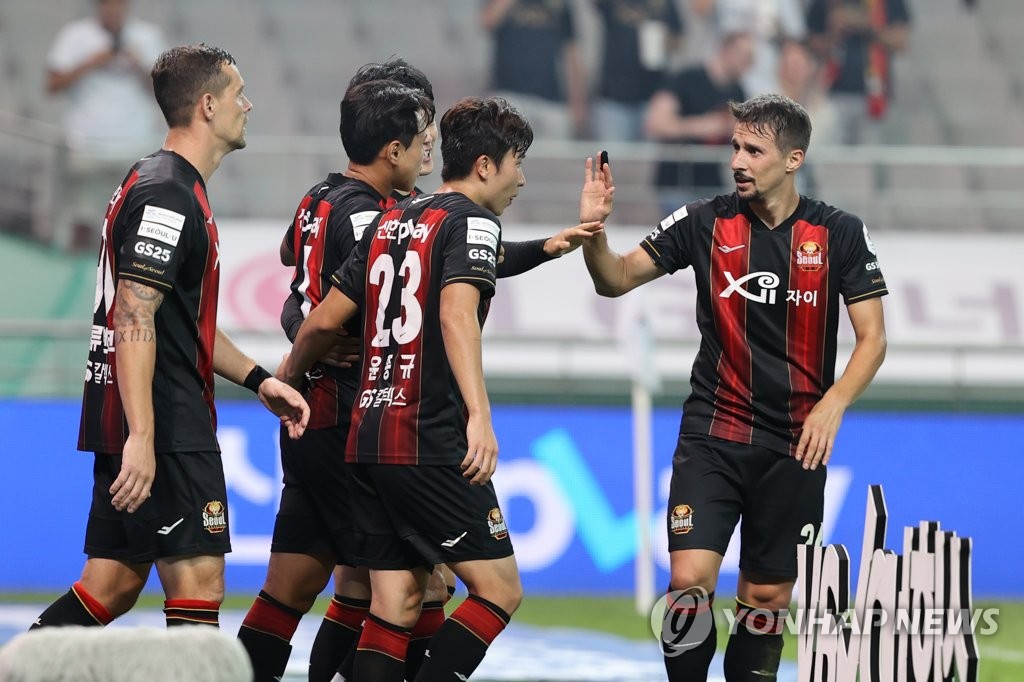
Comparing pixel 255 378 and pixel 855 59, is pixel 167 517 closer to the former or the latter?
pixel 255 378

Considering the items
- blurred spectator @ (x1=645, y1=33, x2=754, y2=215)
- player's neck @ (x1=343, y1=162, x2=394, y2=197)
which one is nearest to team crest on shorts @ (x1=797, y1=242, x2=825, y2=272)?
player's neck @ (x1=343, y1=162, x2=394, y2=197)

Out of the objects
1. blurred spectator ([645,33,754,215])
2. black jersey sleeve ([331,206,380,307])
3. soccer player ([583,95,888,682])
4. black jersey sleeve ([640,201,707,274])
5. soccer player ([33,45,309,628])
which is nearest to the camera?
soccer player ([33,45,309,628])

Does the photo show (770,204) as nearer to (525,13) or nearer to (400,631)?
(400,631)

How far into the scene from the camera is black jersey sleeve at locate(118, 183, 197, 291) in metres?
4.62

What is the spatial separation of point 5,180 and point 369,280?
279 inches

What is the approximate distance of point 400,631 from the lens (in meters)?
4.95

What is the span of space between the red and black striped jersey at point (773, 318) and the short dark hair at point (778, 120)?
0.29 meters

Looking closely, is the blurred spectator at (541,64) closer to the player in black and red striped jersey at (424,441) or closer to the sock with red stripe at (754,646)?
the sock with red stripe at (754,646)

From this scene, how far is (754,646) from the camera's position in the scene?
5.53 meters

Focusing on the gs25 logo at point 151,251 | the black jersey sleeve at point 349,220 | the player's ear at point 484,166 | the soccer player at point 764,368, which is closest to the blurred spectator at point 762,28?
the soccer player at point 764,368

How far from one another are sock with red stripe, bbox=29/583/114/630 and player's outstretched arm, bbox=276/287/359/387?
3.46ft

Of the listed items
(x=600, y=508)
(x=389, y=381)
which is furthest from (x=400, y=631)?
(x=600, y=508)

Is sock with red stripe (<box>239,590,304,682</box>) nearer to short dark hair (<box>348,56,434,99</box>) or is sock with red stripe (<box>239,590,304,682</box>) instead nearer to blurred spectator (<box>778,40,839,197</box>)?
short dark hair (<box>348,56,434,99</box>)

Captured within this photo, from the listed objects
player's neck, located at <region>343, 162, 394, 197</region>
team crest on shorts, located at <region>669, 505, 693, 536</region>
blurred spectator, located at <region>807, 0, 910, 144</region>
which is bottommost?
team crest on shorts, located at <region>669, 505, 693, 536</region>
